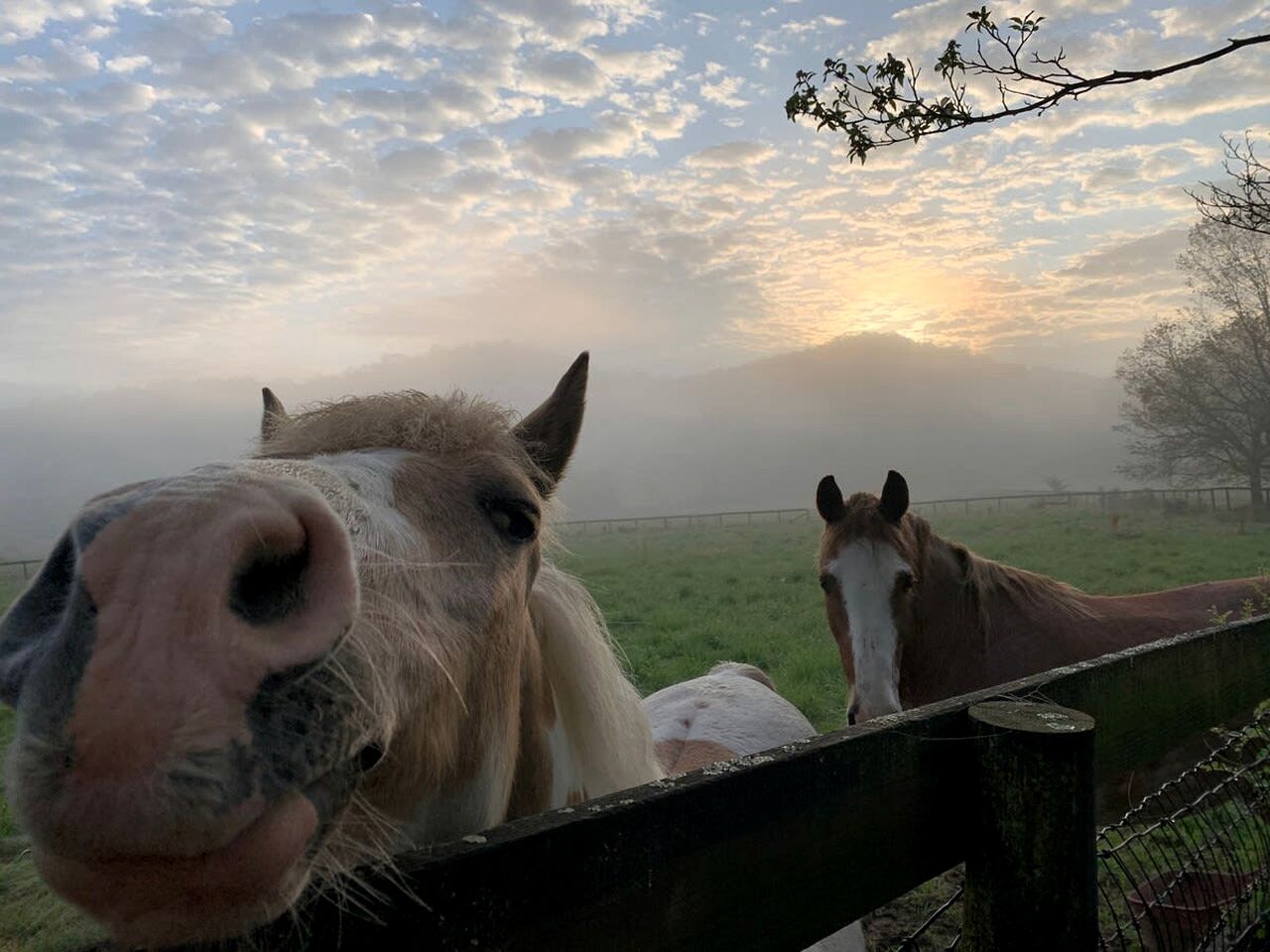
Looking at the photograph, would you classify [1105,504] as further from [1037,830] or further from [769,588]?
[1037,830]

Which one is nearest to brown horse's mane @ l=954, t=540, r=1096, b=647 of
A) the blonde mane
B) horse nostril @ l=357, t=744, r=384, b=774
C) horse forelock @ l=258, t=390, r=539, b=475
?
the blonde mane

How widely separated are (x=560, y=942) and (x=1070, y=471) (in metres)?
142

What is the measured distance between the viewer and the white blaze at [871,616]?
14.9 ft

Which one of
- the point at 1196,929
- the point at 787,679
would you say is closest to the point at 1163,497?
the point at 787,679

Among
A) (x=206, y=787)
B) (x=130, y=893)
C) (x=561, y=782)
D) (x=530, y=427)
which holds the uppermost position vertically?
(x=530, y=427)

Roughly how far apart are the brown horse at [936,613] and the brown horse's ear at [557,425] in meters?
2.89

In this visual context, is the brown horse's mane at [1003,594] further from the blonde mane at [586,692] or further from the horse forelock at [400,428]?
the horse forelock at [400,428]

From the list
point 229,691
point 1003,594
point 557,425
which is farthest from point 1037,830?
point 1003,594

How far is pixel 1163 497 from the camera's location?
36.5 meters

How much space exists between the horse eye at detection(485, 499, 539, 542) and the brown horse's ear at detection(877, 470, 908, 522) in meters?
3.47

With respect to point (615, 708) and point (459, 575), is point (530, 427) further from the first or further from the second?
point (615, 708)

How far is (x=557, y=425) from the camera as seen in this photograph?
244 cm

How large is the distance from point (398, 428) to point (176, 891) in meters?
1.21

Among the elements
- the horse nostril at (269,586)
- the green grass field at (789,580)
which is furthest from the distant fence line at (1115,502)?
the horse nostril at (269,586)
